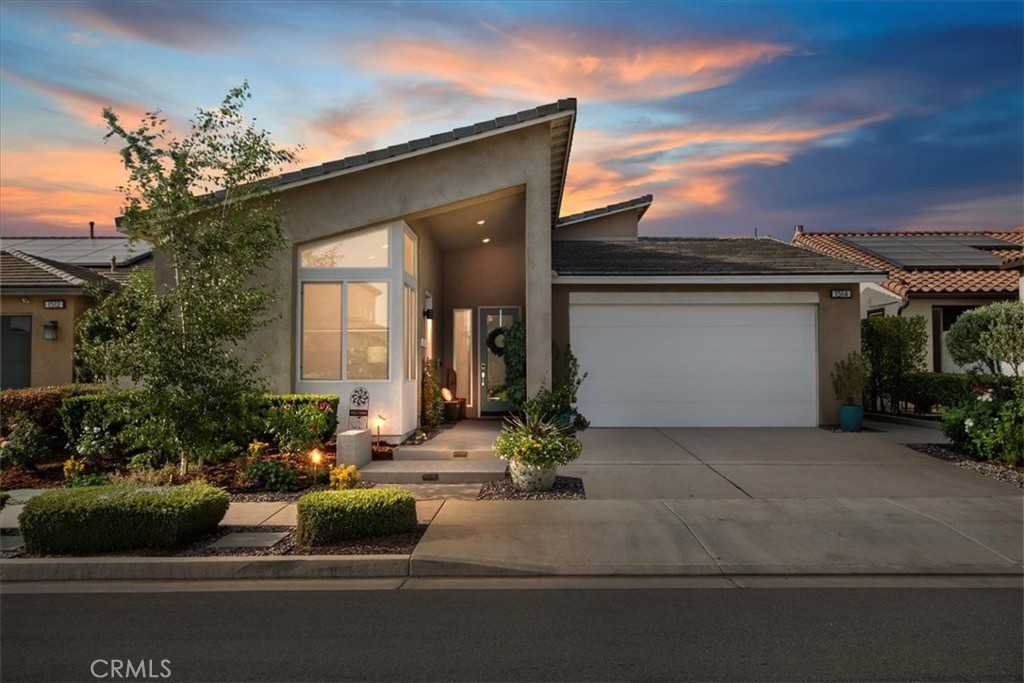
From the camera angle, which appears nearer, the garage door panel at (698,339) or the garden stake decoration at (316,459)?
the garden stake decoration at (316,459)

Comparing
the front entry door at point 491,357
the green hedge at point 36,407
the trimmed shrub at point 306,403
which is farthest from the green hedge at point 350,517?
the front entry door at point 491,357

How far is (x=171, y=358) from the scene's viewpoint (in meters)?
8.25

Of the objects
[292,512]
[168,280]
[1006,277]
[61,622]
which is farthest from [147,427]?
[1006,277]

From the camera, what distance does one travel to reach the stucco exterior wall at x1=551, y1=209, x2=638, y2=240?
57.0ft

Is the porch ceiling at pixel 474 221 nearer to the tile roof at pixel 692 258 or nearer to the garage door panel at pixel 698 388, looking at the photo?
the tile roof at pixel 692 258

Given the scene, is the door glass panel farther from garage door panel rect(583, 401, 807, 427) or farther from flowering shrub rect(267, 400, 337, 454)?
flowering shrub rect(267, 400, 337, 454)

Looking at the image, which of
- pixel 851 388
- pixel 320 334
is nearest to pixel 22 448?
pixel 320 334

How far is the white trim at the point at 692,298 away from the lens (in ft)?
44.3

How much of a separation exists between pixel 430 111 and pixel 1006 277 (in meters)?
15.5

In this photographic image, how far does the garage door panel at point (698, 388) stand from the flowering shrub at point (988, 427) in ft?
10.5

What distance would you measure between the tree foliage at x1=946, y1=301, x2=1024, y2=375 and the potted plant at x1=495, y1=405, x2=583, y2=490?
26.4 feet

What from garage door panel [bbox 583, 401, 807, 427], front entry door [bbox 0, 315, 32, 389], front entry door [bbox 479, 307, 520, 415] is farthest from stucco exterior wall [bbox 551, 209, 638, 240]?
front entry door [bbox 0, 315, 32, 389]

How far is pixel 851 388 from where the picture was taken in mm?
12992

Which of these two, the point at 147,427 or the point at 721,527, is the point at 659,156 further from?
the point at 147,427
